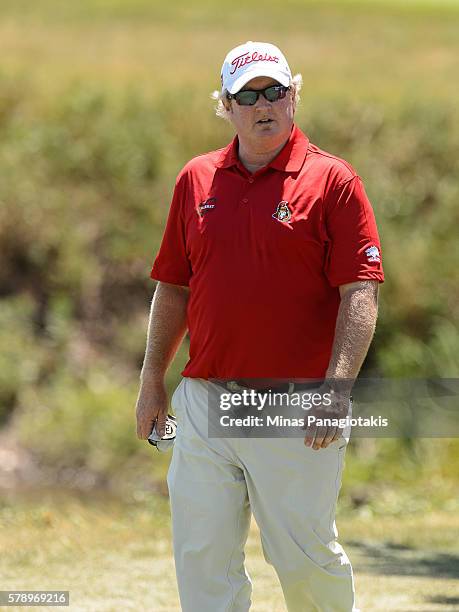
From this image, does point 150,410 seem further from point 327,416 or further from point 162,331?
point 327,416

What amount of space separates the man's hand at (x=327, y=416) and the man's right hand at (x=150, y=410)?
72cm

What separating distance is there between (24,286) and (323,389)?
37.5 ft

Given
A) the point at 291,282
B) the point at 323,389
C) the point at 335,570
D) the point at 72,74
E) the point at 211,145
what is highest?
the point at 72,74

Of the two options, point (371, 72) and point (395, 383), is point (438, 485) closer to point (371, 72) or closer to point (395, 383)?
point (395, 383)

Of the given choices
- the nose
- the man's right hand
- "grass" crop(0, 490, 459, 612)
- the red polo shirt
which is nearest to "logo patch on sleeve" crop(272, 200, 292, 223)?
the red polo shirt

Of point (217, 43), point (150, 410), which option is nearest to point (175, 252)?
point (150, 410)

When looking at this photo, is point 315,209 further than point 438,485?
No

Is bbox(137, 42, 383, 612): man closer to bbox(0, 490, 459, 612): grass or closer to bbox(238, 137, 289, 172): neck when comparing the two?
bbox(238, 137, 289, 172): neck

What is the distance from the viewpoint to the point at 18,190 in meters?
15.8

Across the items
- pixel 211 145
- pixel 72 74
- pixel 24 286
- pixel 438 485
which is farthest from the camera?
pixel 72 74

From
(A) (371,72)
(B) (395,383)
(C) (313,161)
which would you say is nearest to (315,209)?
(C) (313,161)

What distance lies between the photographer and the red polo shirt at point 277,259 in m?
4.58

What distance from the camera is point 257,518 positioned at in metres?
4.69

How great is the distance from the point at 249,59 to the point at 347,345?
3.48 feet
